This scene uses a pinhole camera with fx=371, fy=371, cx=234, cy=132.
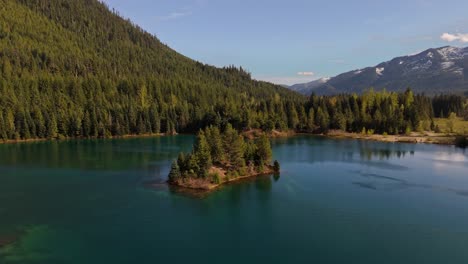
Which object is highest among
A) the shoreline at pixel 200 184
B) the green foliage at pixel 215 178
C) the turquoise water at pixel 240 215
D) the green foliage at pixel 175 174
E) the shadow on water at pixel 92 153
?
the shadow on water at pixel 92 153

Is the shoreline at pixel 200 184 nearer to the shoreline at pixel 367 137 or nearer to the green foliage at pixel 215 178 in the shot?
the green foliage at pixel 215 178

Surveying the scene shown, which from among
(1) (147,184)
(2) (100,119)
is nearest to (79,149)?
(2) (100,119)

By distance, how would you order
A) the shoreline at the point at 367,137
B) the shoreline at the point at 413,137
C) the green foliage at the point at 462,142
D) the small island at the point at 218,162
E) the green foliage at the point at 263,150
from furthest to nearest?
the shoreline at the point at 413,137
the shoreline at the point at 367,137
the green foliage at the point at 462,142
the green foliage at the point at 263,150
the small island at the point at 218,162

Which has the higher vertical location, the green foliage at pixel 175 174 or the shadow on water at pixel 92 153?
the shadow on water at pixel 92 153

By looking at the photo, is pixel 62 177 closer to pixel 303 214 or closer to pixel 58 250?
pixel 58 250

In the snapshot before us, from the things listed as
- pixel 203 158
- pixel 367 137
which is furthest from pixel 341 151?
pixel 203 158

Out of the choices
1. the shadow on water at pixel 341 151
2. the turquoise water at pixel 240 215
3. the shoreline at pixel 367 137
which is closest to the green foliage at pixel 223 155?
the turquoise water at pixel 240 215

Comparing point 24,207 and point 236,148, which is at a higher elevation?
point 236,148
